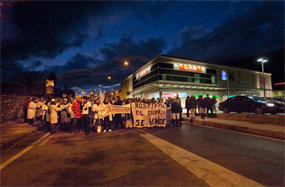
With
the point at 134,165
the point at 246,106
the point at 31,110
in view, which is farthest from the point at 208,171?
the point at 31,110

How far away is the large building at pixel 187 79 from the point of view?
1195 inches

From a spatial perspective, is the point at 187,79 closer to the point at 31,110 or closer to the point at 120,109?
the point at 120,109

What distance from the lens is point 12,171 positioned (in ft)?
12.0

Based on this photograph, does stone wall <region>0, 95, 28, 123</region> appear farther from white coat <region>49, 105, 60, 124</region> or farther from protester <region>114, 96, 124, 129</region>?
protester <region>114, 96, 124, 129</region>

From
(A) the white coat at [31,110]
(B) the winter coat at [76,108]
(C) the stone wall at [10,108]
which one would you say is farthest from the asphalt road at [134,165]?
(C) the stone wall at [10,108]

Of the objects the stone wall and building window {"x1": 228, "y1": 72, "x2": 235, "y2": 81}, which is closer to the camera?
the stone wall

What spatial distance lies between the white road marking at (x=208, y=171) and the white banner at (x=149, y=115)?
5044 millimetres

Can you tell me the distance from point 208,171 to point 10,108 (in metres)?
16.4

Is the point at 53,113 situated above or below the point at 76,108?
below

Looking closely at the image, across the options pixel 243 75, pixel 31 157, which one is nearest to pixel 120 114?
pixel 31 157

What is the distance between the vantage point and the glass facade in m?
30.2

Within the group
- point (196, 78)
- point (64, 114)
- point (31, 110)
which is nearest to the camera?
point (64, 114)

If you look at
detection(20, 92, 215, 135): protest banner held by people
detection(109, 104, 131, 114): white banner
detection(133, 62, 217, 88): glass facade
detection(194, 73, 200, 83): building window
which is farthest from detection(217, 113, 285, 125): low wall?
detection(194, 73, 200, 83): building window

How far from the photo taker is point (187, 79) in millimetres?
33125
